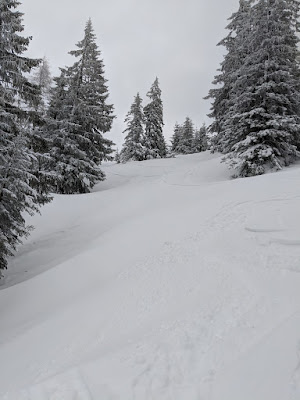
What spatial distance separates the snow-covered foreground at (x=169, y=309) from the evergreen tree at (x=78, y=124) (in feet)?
25.9

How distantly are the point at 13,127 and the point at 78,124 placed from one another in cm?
959

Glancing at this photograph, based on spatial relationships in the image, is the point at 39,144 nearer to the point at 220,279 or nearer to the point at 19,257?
the point at 19,257

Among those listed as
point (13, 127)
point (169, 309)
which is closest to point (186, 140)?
point (13, 127)

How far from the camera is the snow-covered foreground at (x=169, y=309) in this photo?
371 cm

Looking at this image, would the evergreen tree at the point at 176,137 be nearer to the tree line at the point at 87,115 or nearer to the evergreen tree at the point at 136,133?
the evergreen tree at the point at 136,133

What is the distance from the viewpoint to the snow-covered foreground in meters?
3.71

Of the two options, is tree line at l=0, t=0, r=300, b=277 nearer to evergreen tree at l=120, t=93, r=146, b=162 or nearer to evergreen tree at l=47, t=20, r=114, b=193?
evergreen tree at l=47, t=20, r=114, b=193

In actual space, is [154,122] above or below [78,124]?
above

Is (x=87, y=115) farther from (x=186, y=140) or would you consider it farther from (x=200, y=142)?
(x=200, y=142)

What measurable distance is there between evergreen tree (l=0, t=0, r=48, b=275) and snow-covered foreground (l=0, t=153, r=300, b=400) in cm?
218

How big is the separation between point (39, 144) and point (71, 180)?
8209 millimetres

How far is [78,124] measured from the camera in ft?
57.7

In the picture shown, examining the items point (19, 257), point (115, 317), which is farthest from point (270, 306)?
point (19, 257)

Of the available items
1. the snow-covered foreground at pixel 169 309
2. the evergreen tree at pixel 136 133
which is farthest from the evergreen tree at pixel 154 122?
the snow-covered foreground at pixel 169 309
